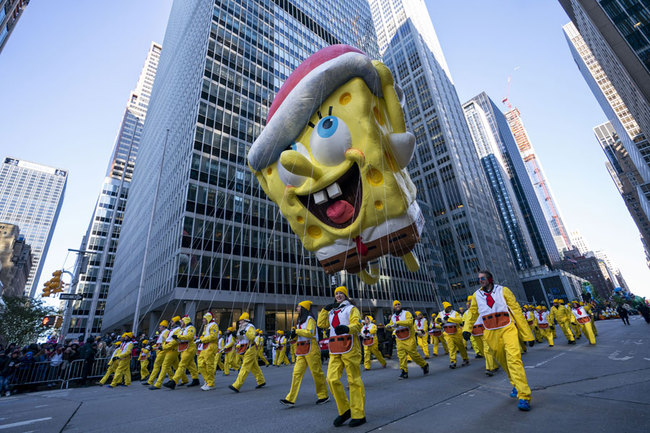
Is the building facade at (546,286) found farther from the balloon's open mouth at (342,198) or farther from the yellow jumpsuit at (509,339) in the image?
the balloon's open mouth at (342,198)

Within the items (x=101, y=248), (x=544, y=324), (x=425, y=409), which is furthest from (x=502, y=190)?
(x=425, y=409)

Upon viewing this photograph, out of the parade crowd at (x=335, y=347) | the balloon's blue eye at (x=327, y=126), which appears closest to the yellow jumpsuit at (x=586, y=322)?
the parade crowd at (x=335, y=347)

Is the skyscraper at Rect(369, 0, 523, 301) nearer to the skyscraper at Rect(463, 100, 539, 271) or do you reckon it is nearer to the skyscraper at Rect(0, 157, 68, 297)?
the skyscraper at Rect(463, 100, 539, 271)

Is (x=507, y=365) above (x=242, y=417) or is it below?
above

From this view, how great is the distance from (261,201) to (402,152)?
A: 27.5 meters

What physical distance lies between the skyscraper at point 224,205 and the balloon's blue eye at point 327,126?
16262 mm

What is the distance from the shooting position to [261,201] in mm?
32875

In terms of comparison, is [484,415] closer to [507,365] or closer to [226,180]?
[507,365]

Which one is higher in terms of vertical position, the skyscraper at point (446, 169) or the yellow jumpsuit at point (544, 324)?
the skyscraper at point (446, 169)

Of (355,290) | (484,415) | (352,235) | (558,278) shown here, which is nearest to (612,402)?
(484,415)

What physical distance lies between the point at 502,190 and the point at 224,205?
130248mm

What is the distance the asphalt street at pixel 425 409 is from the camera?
139 inches

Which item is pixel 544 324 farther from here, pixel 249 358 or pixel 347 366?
pixel 347 366

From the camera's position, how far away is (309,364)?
625 centimetres
